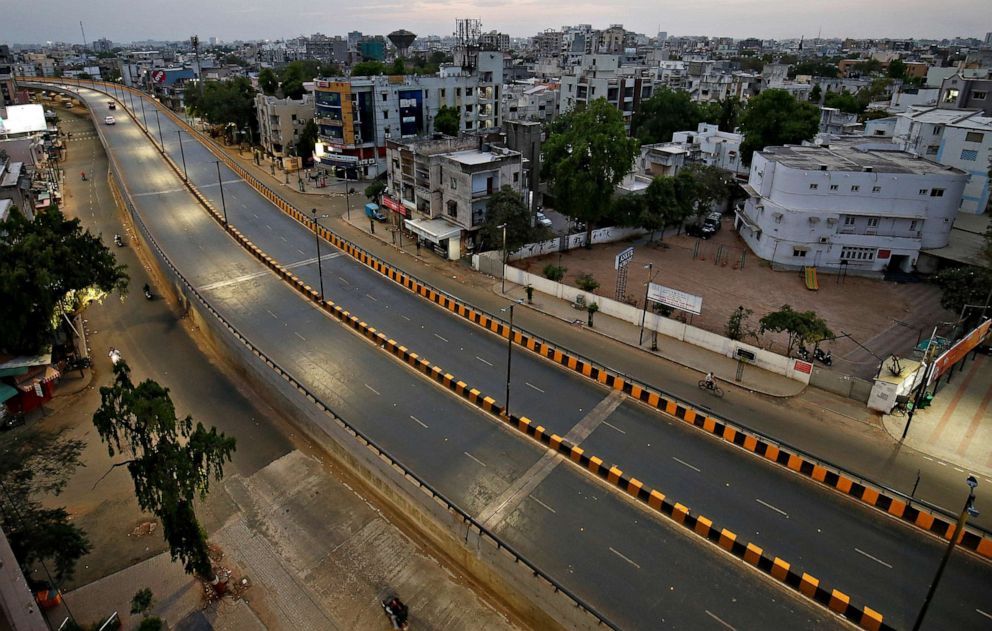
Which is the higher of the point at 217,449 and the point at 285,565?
the point at 217,449

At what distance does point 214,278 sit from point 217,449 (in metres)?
31.2

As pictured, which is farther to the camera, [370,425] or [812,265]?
[812,265]

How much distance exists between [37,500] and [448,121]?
66.4m

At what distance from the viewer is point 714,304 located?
44844 millimetres

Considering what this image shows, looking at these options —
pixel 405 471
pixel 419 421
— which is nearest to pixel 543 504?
pixel 405 471

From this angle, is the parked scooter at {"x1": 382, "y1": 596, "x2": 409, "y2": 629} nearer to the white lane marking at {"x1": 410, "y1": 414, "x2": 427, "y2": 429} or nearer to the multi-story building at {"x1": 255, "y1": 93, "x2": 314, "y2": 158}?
the white lane marking at {"x1": 410, "y1": 414, "x2": 427, "y2": 429}

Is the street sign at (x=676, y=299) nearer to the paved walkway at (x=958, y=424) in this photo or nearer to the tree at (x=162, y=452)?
the paved walkway at (x=958, y=424)

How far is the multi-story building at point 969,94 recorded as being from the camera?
8125 centimetres

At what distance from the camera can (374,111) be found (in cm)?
7969

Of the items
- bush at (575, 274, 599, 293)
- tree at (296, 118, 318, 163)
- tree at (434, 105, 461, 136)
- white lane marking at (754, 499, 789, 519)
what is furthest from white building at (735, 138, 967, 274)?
tree at (296, 118, 318, 163)

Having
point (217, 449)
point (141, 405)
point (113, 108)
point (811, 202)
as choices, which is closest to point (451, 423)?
point (217, 449)

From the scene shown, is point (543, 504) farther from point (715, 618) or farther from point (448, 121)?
point (448, 121)

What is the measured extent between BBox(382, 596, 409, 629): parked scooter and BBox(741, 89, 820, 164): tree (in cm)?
6807

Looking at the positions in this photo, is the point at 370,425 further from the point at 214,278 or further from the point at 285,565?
the point at 214,278
